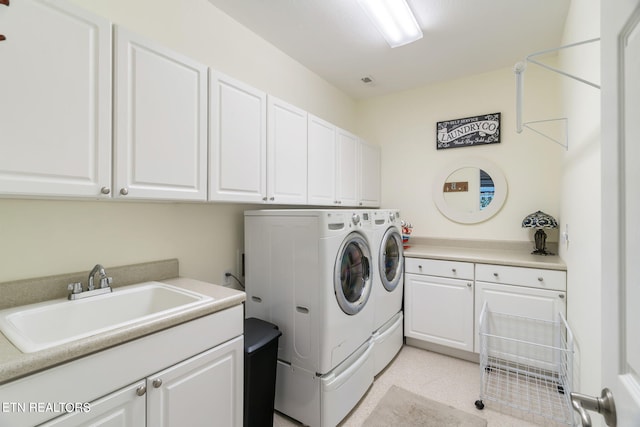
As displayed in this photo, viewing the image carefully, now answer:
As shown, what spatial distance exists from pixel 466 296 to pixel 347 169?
5.18 feet

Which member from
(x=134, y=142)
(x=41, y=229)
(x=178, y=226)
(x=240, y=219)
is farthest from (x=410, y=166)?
(x=41, y=229)

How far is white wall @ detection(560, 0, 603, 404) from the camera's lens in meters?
1.24

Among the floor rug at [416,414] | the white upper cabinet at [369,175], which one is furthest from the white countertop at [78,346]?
the white upper cabinet at [369,175]

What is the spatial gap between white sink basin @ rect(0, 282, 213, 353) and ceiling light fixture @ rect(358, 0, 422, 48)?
6.71 ft

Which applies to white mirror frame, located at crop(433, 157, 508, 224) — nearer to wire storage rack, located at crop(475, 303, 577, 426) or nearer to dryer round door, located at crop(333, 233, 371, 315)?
wire storage rack, located at crop(475, 303, 577, 426)

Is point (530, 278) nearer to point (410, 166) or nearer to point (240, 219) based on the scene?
point (410, 166)

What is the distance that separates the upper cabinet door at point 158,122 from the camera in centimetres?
121

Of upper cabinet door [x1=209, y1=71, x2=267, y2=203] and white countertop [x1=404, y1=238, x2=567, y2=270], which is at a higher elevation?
upper cabinet door [x1=209, y1=71, x2=267, y2=203]

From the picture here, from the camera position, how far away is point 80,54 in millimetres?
1086

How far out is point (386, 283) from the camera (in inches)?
93.7

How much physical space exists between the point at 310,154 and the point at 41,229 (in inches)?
65.9

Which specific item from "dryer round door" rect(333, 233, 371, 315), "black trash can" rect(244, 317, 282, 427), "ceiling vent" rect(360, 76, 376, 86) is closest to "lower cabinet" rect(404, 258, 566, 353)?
"dryer round door" rect(333, 233, 371, 315)

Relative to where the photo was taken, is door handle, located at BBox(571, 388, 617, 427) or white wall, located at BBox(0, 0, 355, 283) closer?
door handle, located at BBox(571, 388, 617, 427)

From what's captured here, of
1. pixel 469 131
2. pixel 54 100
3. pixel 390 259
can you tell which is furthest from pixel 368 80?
pixel 54 100
